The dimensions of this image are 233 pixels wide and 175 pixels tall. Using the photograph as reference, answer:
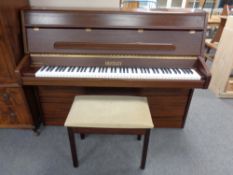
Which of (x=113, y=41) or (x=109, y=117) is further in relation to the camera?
(x=113, y=41)

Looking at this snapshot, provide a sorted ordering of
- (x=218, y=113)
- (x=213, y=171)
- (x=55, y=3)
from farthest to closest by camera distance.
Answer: (x=218, y=113) < (x=55, y=3) < (x=213, y=171)

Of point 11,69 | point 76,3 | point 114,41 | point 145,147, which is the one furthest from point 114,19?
point 145,147

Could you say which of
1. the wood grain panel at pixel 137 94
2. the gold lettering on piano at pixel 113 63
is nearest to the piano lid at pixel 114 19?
the gold lettering on piano at pixel 113 63

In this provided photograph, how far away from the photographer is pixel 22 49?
51.6 inches

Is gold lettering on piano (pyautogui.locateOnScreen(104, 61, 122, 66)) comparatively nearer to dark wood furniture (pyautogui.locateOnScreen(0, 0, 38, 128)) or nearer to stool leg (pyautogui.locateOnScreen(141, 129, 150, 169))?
stool leg (pyautogui.locateOnScreen(141, 129, 150, 169))

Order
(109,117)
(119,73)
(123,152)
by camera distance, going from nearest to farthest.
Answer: (109,117) → (119,73) → (123,152)

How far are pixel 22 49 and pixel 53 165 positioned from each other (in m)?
0.94

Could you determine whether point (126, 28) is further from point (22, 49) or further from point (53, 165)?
point (53, 165)

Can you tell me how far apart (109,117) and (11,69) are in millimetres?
828

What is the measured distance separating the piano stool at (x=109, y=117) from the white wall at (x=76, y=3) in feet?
2.99

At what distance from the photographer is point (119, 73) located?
122cm

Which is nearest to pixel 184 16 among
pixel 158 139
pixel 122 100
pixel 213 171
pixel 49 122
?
pixel 122 100

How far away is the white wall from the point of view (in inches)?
59.0

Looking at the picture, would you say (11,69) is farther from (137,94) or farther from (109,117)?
(137,94)
